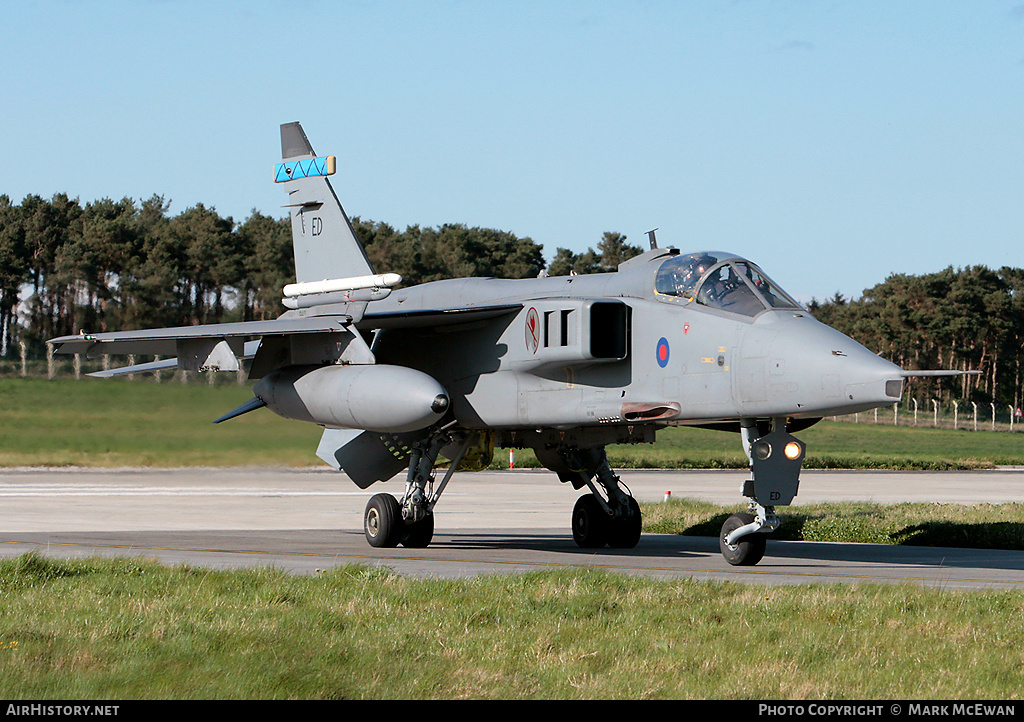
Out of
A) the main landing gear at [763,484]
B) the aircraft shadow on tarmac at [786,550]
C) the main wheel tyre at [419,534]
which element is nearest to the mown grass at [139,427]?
the aircraft shadow on tarmac at [786,550]

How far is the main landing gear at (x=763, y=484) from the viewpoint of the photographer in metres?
12.9

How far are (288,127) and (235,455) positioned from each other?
23.0ft

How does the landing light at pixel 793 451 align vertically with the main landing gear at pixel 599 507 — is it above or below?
above

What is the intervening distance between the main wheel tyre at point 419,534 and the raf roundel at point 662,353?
15.0 feet

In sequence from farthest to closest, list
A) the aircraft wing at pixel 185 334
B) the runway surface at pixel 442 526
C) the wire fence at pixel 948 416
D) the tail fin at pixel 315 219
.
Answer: the wire fence at pixel 948 416
the tail fin at pixel 315 219
the aircraft wing at pixel 185 334
the runway surface at pixel 442 526

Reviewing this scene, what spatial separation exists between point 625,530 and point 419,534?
2996 mm

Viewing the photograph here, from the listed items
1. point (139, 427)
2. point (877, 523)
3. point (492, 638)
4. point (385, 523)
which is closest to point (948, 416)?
point (877, 523)

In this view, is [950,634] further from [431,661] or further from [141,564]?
[141,564]

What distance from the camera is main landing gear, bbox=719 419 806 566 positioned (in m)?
12.9

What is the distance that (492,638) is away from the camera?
7.94 meters

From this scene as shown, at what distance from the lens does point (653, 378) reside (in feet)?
45.6

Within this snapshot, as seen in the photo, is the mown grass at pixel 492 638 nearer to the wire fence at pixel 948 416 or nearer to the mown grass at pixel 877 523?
the mown grass at pixel 877 523

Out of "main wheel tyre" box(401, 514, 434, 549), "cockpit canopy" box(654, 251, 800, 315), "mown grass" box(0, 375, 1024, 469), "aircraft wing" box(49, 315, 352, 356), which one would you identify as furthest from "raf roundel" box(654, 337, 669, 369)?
"mown grass" box(0, 375, 1024, 469)

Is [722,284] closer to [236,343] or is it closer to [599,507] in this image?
[599,507]
